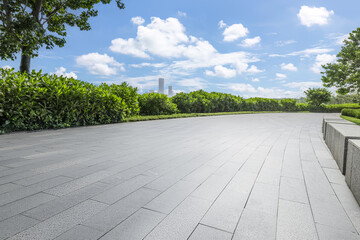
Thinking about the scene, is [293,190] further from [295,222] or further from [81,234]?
[81,234]

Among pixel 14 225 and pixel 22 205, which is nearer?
pixel 14 225

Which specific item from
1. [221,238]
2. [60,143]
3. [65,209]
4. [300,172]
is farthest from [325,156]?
[60,143]

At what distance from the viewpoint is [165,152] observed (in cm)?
441

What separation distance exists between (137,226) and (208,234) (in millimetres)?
564

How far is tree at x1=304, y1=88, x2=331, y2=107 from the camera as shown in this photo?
112 feet

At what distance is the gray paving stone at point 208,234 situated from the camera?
5.36 feet

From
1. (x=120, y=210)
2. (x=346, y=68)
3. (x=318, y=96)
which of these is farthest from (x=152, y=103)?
(x=318, y=96)

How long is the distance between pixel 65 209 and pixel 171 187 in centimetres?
111

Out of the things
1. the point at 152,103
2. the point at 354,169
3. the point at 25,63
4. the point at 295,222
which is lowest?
the point at 295,222

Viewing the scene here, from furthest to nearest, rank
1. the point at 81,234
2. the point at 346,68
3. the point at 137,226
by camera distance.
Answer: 1. the point at 346,68
2. the point at 137,226
3. the point at 81,234

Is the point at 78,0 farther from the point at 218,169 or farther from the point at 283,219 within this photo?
the point at 283,219

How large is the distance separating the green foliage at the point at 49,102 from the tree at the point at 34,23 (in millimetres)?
4638

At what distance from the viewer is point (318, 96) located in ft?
112

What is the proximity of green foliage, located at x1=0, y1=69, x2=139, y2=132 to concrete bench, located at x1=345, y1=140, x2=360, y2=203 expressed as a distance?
7719mm
